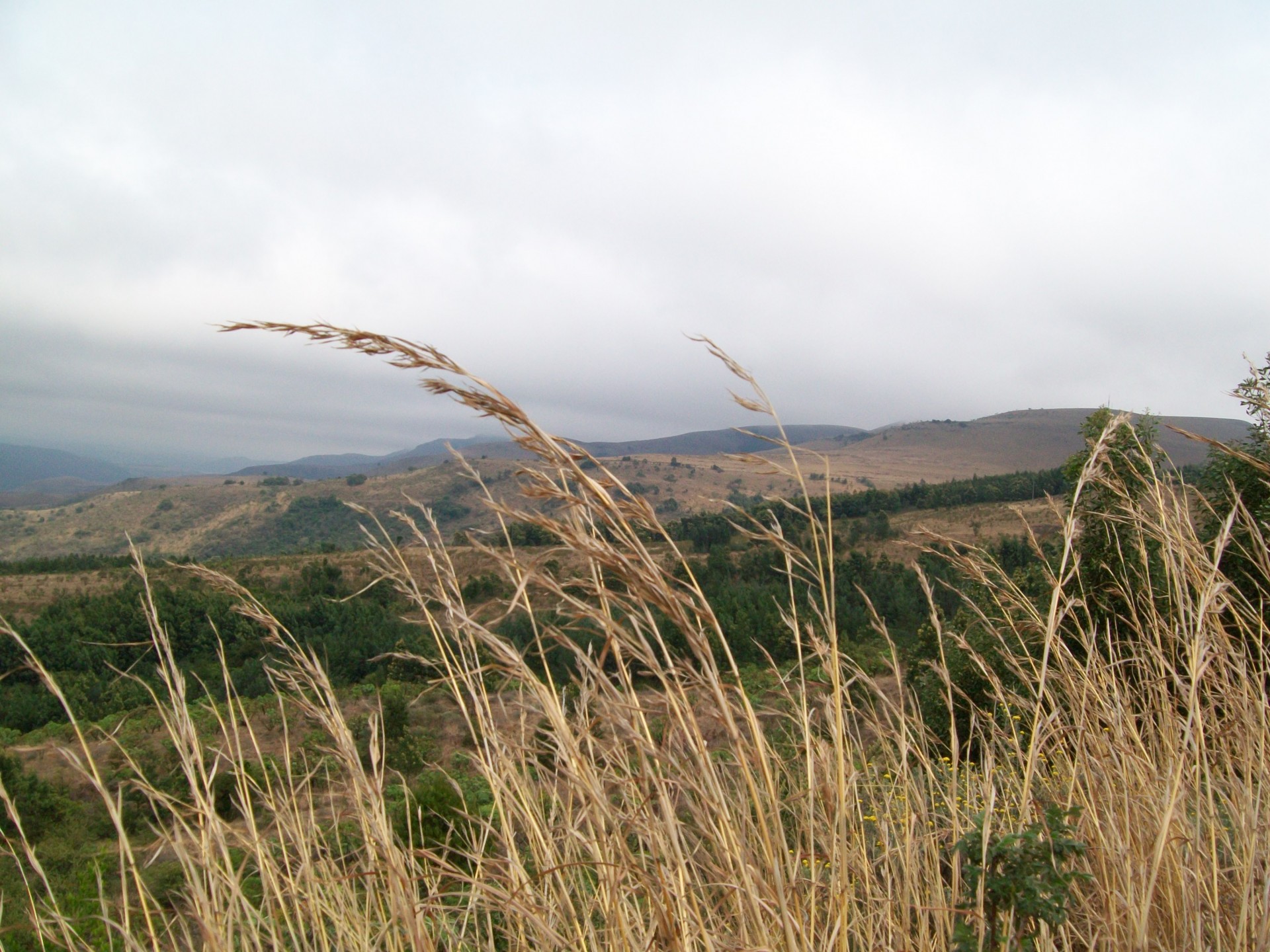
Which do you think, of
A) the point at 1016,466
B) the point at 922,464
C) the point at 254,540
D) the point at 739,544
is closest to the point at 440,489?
the point at 254,540

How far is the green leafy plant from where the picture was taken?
1235 mm

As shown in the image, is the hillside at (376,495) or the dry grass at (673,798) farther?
the hillside at (376,495)

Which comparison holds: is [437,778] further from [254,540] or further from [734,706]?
[254,540]

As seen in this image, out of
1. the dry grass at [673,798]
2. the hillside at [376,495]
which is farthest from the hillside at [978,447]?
the dry grass at [673,798]

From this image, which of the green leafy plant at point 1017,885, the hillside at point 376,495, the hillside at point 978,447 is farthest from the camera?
the hillside at point 978,447

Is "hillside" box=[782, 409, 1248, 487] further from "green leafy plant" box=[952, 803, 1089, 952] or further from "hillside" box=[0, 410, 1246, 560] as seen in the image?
"green leafy plant" box=[952, 803, 1089, 952]

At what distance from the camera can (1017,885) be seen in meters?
1.29

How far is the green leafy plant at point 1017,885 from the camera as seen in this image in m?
1.24

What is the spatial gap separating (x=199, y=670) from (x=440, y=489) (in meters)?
64.5

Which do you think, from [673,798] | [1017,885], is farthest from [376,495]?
[1017,885]

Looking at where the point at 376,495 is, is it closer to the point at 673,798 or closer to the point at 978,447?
the point at 673,798

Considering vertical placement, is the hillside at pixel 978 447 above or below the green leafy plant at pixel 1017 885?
above

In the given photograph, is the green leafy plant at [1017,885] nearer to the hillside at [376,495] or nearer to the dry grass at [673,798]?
the dry grass at [673,798]

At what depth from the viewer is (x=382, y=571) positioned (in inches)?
71.7
